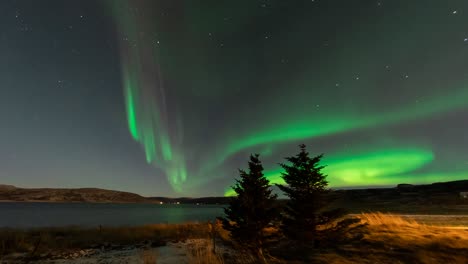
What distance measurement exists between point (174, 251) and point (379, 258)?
37.5ft

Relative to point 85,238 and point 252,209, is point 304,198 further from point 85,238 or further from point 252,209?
point 85,238

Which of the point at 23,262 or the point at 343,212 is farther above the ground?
the point at 343,212

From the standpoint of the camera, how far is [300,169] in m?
13.5

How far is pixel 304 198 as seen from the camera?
12.9 m

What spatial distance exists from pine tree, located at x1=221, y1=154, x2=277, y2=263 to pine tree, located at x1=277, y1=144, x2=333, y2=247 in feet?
2.77

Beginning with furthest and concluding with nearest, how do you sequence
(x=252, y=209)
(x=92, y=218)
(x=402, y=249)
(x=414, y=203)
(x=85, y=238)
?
(x=92, y=218) < (x=414, y=203) < (x=85, y=238) < (x=252, y=209) < (x=402, y=249)

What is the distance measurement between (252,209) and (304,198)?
2.47m

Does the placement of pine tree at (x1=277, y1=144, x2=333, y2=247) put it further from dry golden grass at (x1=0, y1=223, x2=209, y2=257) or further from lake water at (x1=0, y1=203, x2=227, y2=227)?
lake water at (x1=0, y1=203, x2=227, y2=227)

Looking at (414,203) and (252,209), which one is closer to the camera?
(252,209)

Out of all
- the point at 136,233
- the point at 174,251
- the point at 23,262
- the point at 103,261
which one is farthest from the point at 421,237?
the point at 136,233

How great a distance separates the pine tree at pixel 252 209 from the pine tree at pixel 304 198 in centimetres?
85

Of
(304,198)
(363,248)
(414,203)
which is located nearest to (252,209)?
(304,198)

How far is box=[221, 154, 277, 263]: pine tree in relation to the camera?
12719mm

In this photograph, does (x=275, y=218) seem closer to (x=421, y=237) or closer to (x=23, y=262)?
(x=421, y=237)
